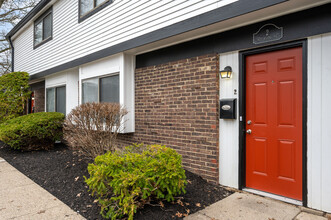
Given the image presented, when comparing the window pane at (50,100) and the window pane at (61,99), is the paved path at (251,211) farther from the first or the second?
the window pane at (50,100)

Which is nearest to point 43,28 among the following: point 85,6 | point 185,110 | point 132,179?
point 85,6

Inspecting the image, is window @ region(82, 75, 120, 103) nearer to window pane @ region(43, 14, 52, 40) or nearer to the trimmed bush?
the trimmed bush

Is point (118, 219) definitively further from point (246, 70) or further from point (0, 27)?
point (0, 27)

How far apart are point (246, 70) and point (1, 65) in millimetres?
20163

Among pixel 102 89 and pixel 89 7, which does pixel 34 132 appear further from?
pixel 89 7

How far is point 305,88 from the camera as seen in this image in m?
3.11

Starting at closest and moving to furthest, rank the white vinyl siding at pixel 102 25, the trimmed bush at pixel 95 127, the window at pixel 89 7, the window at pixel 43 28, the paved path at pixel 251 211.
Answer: the paved path at pixel 251 211 < the white vinyl siding at pixel 102 25 < the trimmed bush at pixel 95 127 < the window at pixel 89 7 < the window at pixel 43 28

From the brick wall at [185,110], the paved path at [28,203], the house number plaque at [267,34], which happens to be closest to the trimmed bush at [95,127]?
the brick wall at [185,110]

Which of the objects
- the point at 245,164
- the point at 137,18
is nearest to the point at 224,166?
the point at 245,164

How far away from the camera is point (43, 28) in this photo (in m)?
9.64

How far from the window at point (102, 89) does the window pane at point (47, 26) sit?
3.75 meters

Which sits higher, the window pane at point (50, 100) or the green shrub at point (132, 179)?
the window pane at point (50, 100)

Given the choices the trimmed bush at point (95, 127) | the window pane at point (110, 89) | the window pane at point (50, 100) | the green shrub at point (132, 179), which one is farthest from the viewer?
the window pane at point (50, 100)

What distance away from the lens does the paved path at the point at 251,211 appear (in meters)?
2.89
